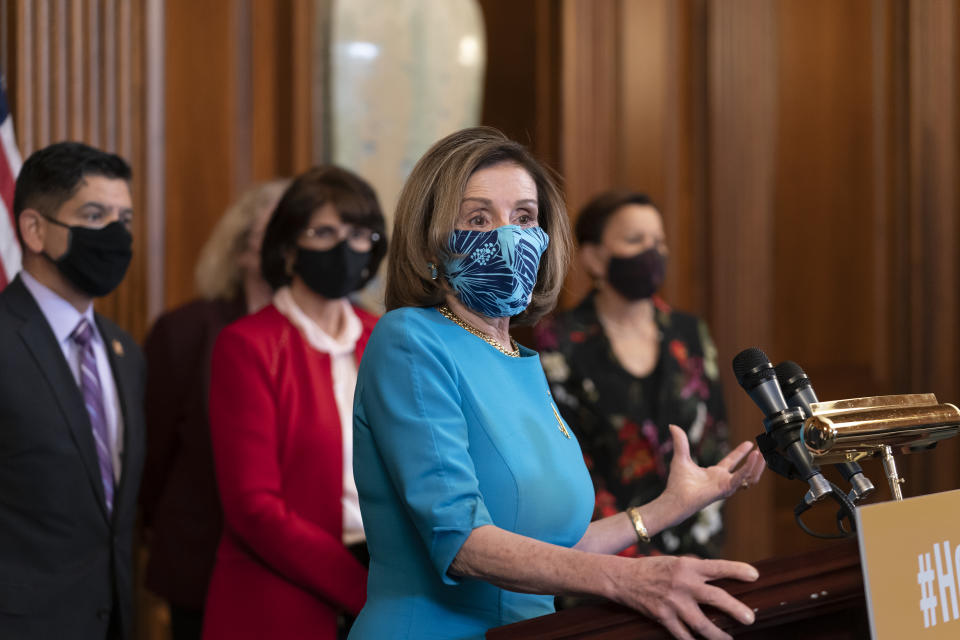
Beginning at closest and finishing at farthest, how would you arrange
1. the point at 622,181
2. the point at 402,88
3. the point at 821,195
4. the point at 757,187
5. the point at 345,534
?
1. the point at 345,534
2. the point at 402,88
3. the point at 622,181
4. the point at 757,187
5. the point at 821,195

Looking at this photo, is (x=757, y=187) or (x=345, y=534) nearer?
(x=345, y=534)

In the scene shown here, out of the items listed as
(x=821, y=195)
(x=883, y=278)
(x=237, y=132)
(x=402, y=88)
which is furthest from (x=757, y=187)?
(x=237, y=132)

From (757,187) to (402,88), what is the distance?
5.61ft

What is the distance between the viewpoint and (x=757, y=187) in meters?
4.47

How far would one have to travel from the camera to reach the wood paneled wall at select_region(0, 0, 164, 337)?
3.04 meters

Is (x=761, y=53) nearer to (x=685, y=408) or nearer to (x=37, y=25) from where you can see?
(x=685, y=408)

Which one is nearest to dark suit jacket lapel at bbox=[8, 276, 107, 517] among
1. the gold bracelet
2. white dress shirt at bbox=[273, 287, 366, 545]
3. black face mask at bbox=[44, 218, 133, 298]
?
black face mask at bbox=[44, 218, 133, 298]

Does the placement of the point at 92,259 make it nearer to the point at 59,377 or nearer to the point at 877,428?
the point at 59,377

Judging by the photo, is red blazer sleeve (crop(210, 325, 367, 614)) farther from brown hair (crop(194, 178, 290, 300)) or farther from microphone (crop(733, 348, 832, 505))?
microphone (crop(733, 348, 832, 505))

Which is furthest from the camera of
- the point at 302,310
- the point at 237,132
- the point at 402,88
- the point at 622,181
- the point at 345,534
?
the point at 622,181

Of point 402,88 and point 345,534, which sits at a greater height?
point 402,88

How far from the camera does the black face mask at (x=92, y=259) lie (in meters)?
2.27

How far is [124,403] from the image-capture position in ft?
7.73

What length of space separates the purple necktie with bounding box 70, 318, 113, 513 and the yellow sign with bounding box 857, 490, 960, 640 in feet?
5.47
